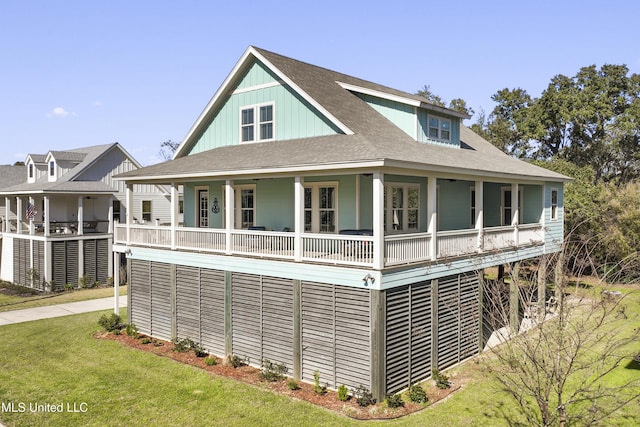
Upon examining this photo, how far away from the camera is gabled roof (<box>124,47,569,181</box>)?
13406 millimetres

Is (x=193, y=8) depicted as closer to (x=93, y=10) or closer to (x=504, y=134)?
(x=93, y=10)

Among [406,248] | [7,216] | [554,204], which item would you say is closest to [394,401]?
[406,248]

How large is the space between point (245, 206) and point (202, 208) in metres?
3.13

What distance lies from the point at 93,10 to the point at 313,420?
16.1m

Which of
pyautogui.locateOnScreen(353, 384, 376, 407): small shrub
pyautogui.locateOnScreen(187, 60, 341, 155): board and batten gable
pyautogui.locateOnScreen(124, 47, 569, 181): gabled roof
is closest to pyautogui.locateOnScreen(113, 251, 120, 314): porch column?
pyautogui.locateOnScreen(124, 47, 569, 181): gabled roof

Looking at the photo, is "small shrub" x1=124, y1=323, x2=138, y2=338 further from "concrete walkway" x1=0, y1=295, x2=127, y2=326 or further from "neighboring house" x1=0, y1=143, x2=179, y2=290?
"neighboring house" x1=0, y1=143, x2=179, y2=290

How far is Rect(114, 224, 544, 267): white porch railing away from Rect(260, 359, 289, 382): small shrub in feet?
10.3

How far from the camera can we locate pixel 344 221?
16.3 metres

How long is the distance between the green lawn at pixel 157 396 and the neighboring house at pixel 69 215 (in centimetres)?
1391

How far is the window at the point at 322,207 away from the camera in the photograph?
16.6 m

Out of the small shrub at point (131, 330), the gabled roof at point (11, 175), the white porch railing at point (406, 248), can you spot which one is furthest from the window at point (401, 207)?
the gabled roof at point (11, 175)

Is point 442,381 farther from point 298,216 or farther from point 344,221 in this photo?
point 298,216

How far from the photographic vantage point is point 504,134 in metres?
46.8

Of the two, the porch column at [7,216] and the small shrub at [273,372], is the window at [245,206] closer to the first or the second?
the small shrub at [273,372]
